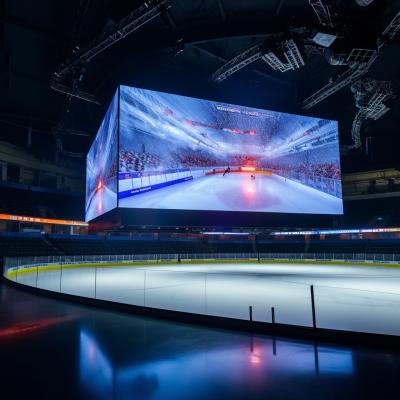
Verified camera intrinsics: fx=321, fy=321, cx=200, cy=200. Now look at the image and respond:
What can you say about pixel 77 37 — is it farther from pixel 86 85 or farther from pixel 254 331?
pixel 254 331

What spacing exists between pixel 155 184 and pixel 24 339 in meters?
10.7

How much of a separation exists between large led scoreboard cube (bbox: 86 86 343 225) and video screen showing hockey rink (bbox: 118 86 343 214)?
0.17 ft

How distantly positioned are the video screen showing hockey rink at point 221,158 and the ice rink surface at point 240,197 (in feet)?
0.17

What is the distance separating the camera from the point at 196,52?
19984 mm

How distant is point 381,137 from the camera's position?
32.2m

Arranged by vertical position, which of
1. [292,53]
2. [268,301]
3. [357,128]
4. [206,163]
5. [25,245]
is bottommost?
[268,301]

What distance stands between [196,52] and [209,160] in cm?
744

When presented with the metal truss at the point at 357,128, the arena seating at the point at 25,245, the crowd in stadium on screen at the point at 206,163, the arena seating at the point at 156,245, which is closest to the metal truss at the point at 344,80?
the metal truss at the point at 357,128

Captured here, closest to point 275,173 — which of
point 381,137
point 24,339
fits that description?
point 24,339

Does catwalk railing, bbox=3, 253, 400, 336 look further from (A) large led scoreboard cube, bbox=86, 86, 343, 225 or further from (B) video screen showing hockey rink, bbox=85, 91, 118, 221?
(A) large led scoreboard cube, bbox=86, 86, 343, 225

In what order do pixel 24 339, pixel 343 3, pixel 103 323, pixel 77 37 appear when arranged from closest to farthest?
pixel 24 339, pixel 103 323, pixel 343 3, pixel 77 37

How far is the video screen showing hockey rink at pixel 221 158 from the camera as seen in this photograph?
52.3ft

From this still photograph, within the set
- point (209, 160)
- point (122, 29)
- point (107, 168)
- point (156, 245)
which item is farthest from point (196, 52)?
point (156, 245)

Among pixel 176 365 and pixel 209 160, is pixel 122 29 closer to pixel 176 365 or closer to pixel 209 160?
pixel 209 160
